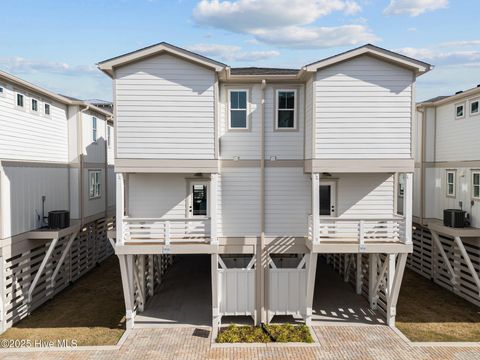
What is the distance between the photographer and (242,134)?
15.3 metres

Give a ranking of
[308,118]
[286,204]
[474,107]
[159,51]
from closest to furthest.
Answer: [159,51] < [308,118] < [286,204] < [474,107]

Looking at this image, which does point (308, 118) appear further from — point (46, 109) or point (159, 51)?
point (46, 109)

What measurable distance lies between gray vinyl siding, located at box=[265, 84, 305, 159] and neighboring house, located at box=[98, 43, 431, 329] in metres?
0.04

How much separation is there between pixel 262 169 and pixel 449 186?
967 cm

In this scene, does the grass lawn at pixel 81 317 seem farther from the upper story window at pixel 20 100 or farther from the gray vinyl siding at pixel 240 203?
the upper story window at pixel 20 100

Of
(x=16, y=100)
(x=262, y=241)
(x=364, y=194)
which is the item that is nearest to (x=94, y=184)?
(x=16, y=100)

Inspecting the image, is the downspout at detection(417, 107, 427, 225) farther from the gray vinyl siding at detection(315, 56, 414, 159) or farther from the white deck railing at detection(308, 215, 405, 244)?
the gray vinyl siding at detection(315, 56, 414, 159)

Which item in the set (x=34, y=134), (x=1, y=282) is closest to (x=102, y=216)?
(x=34, y=134)

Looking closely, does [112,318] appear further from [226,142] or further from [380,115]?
[380,115]

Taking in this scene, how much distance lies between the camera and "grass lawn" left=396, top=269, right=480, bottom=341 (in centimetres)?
1426

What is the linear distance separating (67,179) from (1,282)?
6500mm

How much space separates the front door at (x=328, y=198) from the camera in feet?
51.5

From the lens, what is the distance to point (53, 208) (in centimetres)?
1823

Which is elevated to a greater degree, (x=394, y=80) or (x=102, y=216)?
(x=394, y=80)
